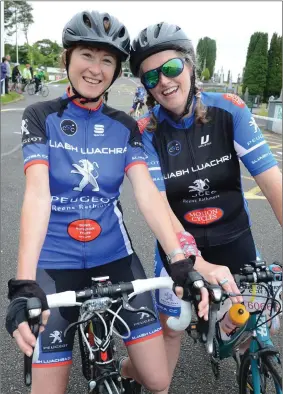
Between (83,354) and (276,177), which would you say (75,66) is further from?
(83,354)

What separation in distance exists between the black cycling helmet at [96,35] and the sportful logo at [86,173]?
0.33 metres

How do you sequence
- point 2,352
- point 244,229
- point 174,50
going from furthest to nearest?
1. point 2,352
2. point 244,229
3. point 174,50

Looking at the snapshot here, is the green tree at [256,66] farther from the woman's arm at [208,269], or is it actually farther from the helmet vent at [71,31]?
the woman's arm at [208,269]

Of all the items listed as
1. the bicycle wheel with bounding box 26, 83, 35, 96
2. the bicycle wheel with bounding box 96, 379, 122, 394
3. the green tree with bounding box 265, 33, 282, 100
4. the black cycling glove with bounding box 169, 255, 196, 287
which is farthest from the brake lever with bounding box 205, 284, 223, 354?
the green tree with bounding box 265, 33, 282, 100

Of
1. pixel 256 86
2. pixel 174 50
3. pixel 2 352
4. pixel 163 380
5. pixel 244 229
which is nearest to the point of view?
pixel 163 380

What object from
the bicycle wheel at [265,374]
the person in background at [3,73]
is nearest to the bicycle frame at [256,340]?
the bicycle wheel at [265,374]

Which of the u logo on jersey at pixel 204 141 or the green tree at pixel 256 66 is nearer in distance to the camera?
the u logo on jersey at pixel 204 141

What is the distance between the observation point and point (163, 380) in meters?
2.12

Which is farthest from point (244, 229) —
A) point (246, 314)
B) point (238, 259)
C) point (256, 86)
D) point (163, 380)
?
point (256, 86)

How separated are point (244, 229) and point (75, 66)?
1.49 meters

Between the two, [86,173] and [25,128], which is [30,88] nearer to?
[25,128]

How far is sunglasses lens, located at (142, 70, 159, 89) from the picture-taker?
7.77 ft

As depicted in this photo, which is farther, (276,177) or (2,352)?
(2,352)

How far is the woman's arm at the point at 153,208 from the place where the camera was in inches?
81.0
